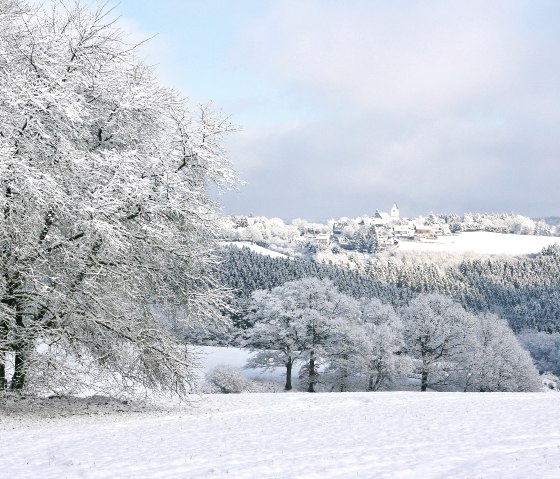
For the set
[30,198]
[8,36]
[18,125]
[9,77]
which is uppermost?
[8,36]

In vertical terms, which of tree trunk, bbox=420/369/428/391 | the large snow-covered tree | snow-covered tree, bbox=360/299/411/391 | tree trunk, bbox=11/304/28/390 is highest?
the large snow-covered tree

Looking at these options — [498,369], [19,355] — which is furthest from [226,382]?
[19,355]

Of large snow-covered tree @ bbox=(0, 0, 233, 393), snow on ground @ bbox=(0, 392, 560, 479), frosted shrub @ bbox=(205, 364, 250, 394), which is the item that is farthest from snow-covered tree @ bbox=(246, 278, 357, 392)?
large snow-covered tree @ bbox=(0, 0, 233, 393)

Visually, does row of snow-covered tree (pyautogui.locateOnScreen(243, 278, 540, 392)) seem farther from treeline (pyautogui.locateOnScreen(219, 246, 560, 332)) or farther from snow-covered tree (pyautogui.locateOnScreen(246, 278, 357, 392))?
treeline (pyautogui.locateOnScreen(219, 246, 560, 332))

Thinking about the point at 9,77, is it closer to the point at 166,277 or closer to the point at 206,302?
the point at 166,277

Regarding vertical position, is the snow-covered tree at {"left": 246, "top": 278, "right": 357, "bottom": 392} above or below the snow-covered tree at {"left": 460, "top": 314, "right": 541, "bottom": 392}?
above

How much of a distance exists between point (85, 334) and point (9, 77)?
641 centimetres

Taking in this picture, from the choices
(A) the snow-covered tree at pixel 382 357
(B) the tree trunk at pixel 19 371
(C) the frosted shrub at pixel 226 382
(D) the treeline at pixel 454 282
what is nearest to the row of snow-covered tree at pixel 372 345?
(A) the snow-covered tree at pixel 382 357

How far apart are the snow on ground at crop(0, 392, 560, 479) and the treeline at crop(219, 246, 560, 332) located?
63484 mm

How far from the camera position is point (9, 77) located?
1099 centimetres

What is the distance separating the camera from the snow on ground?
8.05 m

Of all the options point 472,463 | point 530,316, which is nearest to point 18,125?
point 472,463

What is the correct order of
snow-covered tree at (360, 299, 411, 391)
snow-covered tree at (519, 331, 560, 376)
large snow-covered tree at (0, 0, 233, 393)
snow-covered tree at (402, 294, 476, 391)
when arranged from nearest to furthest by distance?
large snow-covered tree at (0, 0, 233, 393), snow-covered tree at (360, 299, 411, 391), snow-covered tree at (402, 294, 476, 391), snow-covered tree at (519, 331, 560, 376)

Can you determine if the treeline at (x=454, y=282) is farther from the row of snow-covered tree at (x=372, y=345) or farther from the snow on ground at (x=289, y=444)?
the snow on ground at (x=289, y=444)
